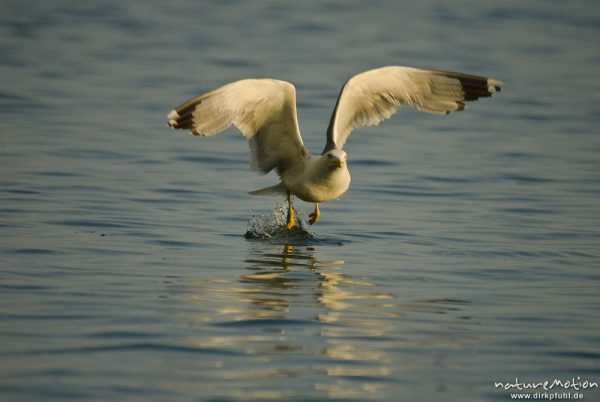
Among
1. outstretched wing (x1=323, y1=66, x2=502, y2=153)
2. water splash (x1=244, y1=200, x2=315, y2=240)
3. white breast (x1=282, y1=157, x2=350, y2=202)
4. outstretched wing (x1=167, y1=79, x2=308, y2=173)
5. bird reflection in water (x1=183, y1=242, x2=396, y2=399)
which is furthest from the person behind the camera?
water splash (x1=244, y1=200, x2=315, y2=240)

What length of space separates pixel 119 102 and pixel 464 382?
475 inches

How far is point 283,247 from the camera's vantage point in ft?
31.8

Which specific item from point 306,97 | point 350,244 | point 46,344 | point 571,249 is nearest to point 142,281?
point 46,344

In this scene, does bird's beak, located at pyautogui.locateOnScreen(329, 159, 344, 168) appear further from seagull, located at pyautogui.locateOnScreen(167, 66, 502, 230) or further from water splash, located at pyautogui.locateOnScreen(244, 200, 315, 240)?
water splash, located at pyautogui.locateOnScreen(244, 200, 315, 240)

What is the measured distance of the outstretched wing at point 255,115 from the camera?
8969 mm

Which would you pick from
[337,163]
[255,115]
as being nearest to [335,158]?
[337,163]

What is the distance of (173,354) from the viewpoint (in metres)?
6.23

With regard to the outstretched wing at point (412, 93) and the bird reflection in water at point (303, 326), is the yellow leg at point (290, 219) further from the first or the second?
the bird reflection in water at point (303, 326)

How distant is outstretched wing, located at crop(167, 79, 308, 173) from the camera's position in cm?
897

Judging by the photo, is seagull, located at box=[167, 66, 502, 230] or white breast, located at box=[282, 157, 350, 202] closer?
seagull, located at box=[167, 66, 502, 230]

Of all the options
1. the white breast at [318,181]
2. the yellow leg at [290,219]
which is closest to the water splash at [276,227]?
the yellow leg at [290,219]

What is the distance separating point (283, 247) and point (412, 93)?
69.8 inches

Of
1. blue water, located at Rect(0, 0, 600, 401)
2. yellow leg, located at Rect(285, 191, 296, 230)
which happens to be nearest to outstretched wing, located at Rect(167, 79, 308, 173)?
yellow leg, located at Rect(285, 191, 296, 230)

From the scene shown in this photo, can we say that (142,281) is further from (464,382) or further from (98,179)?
(98,179)
